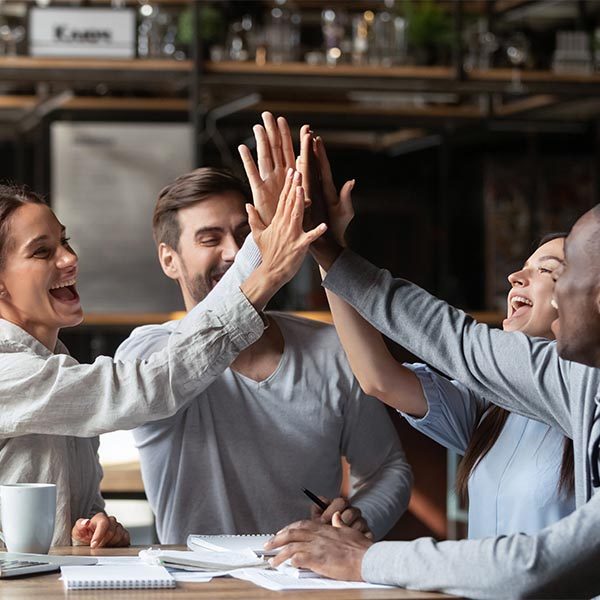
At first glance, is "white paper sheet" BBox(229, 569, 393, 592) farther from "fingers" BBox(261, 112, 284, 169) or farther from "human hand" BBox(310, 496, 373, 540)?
"fingers" BBox(261, 112, 284, 169)

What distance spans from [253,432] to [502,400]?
56 cm

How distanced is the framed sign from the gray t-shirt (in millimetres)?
3025

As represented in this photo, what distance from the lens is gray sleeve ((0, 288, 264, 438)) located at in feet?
6.03

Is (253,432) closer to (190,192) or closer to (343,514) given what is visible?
(343,514)

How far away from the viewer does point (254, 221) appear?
6.31 feet

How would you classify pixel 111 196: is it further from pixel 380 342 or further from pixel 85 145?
pixel 380 342

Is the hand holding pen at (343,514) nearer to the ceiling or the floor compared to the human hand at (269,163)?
nearer to the floor

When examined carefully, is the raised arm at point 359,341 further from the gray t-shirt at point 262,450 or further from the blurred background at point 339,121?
the blurred background at point 339,121

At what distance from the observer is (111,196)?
5.91 m

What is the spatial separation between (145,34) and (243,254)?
3498 millimetres

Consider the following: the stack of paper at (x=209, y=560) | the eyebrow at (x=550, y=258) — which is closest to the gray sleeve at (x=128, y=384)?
the stack of paper at (x=209, y=560)

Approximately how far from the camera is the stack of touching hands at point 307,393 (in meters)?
1.63

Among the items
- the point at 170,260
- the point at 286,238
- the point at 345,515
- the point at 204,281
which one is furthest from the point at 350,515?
the point at 170,260

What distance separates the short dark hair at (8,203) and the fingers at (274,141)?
0.45m
